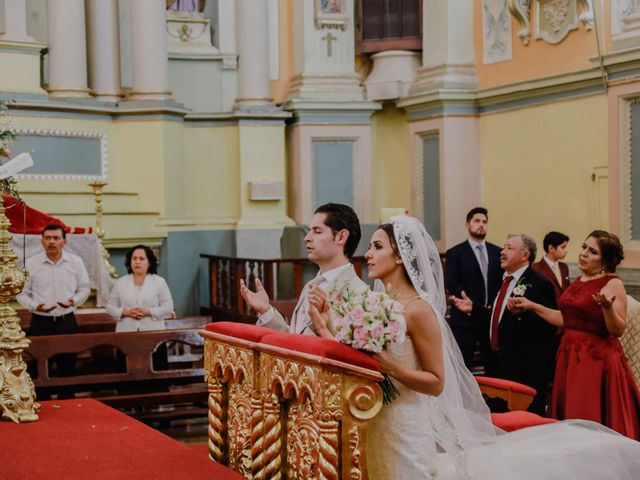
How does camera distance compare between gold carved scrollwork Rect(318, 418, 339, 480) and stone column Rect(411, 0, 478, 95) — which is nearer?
gold carved scrollwork Rect(318, 418, 339, 480)

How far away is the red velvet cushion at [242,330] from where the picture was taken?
4.96 metres

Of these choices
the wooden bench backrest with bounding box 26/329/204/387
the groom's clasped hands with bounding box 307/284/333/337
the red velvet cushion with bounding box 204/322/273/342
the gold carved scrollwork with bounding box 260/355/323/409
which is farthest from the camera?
the wooden bench backrest with bounding box 26/329/204/387

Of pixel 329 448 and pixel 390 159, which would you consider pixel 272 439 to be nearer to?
pixel 329 448

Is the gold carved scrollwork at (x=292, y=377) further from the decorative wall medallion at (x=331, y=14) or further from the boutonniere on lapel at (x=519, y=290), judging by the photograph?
the decorative wall medallion at (x=331, y=14)

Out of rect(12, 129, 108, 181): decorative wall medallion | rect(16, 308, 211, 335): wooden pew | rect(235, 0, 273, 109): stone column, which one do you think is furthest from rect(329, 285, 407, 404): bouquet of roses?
rect(235, 0, 273, 109): stone column

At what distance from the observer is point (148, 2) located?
1342 cm

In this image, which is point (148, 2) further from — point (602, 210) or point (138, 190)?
point (602, 210)

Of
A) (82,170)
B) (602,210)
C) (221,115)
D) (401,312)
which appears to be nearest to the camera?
(401,312)

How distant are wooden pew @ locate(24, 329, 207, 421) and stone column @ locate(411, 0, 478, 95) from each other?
20.2 feet

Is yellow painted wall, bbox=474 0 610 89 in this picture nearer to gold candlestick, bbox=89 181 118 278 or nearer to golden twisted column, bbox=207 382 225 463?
gold candlestick, bbox=89 181 118 278

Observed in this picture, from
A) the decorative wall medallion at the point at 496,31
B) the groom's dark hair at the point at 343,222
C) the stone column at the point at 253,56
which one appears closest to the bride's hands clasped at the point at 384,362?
the groom's dark hair at the point at 343,222

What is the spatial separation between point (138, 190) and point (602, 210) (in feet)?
17.3

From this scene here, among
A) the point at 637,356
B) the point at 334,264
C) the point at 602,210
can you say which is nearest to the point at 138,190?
the point at 602,210

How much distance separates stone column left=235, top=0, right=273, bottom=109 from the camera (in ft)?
46.6
